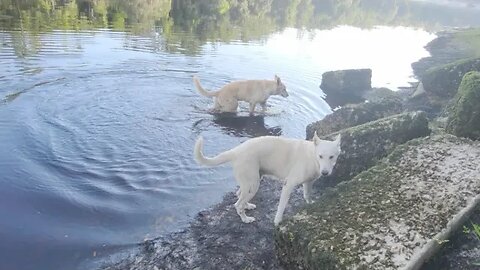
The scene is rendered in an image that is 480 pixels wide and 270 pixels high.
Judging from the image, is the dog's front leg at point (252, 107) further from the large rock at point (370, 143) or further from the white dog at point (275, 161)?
the white dog at point (275, 161)

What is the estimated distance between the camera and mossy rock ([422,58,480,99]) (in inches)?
560

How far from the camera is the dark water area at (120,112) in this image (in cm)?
769

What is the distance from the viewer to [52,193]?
27.5ft

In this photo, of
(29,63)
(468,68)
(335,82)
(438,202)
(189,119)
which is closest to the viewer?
(438,202)

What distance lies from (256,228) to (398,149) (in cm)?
302

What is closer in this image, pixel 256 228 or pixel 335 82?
pixel 256 228

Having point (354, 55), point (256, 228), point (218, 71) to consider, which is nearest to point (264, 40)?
point (354, 55)

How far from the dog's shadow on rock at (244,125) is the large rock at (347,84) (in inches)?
211

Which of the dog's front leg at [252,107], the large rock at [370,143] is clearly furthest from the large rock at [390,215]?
the dog's front leg at [252,107]

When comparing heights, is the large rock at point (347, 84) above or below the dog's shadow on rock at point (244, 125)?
above

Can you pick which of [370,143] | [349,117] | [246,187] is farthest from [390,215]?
[349,117]

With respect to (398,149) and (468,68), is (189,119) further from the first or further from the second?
(468,68)

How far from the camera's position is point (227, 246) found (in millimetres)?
6852

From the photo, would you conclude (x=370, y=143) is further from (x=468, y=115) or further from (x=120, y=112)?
(x=120, y=112)
